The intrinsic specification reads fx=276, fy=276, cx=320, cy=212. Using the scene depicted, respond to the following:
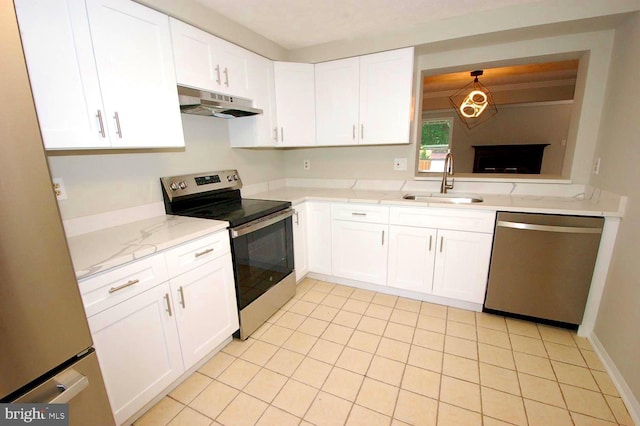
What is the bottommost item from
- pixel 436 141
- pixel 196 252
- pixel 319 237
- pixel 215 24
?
pixel 319 237

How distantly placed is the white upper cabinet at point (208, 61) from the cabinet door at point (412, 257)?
1724 millimetres

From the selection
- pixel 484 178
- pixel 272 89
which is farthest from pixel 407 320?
pixel 272 89

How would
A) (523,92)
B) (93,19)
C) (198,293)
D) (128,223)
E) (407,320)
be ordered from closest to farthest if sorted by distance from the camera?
(93,19) → (198,293) → (128,223) → (407,320) → (523,92)

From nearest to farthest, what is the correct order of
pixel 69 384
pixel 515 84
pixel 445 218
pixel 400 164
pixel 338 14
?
pixel 69 384 → pixel 338 14 → pixel 445 218 → pixel 400 164 → pixel 515 84

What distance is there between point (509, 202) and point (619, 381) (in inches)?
46.1

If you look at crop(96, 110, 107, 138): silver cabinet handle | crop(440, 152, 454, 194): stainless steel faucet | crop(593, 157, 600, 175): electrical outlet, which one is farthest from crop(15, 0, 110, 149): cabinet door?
crop(593, 157, 600, 175): electrical outlet

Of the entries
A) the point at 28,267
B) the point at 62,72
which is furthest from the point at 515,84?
the point at 28,267

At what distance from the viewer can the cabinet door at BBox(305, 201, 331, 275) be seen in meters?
2.62

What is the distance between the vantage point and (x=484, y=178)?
2.49 metres

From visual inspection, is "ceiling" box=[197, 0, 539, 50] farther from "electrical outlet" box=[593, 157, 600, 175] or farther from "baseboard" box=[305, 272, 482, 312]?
"baseboard" box=[305, 272, 482, 312]

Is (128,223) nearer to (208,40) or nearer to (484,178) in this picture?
(208,40)

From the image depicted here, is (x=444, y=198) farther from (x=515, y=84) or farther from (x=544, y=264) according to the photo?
(x=515, y=84)

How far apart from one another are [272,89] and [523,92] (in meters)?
4.60

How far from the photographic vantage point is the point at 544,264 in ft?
6.30
